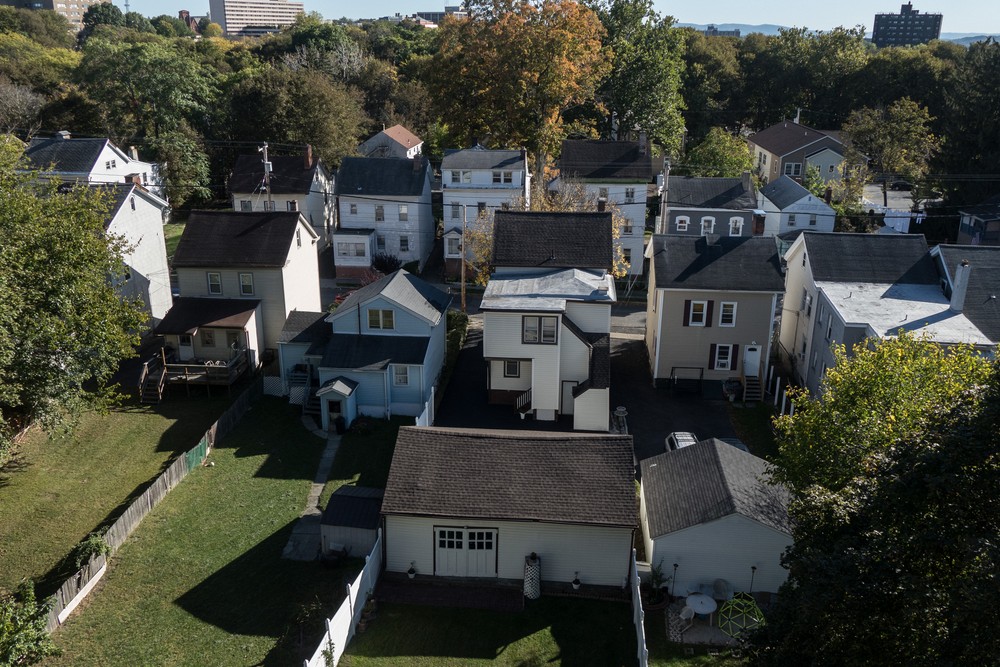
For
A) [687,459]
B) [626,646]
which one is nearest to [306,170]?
[687,459]

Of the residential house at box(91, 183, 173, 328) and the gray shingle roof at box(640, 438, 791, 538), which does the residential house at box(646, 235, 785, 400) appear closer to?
the gray shingle roof at box(640, 438, 791, 538)

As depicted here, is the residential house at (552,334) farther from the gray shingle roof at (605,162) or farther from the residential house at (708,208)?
the gray shingle roof at (605,162)

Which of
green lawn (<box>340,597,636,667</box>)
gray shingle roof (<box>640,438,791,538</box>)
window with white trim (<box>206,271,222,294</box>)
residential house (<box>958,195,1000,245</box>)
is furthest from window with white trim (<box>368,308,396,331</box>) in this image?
residential house (<box>958,195,1000,245</box>)

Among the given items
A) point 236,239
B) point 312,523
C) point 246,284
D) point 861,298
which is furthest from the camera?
point 236,239

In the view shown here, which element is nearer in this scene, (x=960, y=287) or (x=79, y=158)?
(x=960, y=287)

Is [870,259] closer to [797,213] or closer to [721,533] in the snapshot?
[721,533]

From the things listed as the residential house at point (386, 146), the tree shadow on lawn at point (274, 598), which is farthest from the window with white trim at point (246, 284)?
the residential house at point (386, 146)

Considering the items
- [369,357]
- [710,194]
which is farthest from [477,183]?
[369,357]

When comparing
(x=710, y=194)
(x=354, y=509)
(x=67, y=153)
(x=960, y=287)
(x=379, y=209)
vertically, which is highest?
(x=67, y=153)
